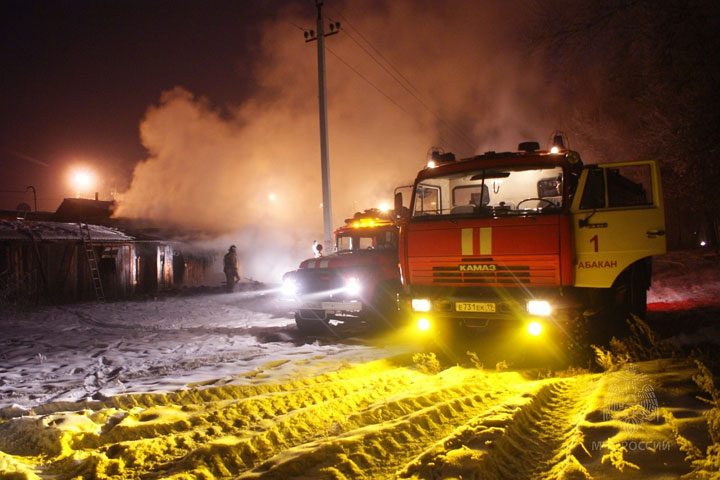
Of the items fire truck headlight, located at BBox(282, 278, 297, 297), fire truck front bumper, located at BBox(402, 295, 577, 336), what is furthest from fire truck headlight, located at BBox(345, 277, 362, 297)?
fire truck front bumper, located at BBox(402, 295, 577, 336)

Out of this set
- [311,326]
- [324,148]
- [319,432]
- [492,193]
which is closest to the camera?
[319,432]

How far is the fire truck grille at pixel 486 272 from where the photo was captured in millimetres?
5555

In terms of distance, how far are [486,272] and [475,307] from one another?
0.49 metres

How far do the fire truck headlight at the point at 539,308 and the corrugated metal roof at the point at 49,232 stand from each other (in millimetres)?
16225

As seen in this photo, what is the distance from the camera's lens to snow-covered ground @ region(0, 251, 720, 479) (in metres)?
3.11

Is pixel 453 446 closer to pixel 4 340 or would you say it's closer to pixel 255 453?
pixel 255 453

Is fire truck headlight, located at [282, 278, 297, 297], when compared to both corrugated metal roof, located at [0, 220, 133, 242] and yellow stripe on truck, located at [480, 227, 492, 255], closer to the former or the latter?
yellow stripe on truck, located at [480, 227, 492, 255]

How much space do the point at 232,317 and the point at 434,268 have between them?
7541 mm

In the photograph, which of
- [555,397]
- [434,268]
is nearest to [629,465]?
[555,397]

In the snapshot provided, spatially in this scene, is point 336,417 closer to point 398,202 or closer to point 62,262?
point 398,202

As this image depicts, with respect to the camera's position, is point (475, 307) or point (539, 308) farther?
point (475, 307)

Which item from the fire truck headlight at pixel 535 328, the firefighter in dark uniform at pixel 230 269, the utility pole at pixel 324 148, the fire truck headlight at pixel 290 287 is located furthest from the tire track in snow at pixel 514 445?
the firefighter in dark uniform at pixel 230 269

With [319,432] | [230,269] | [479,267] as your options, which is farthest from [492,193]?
[230,269]

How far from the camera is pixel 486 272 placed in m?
5.91
